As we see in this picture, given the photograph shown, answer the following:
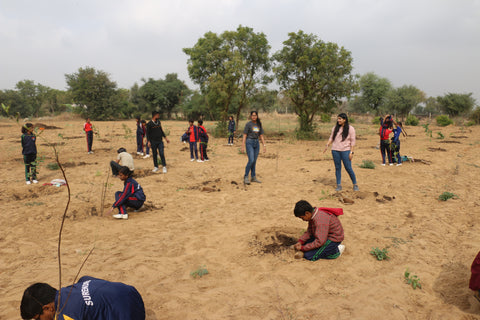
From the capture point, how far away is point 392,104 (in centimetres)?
3838

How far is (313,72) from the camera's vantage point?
1655 centimetres

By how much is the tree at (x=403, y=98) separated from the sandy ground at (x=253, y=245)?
33.7m

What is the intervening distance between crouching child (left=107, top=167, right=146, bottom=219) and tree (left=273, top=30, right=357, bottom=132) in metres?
13.4

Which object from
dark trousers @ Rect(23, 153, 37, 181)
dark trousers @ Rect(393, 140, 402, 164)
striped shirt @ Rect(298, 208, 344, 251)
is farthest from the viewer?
dark trousers @ Rect(393, 140, 402, 164)

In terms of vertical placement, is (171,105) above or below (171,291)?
above

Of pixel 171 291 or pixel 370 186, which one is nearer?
pixel 171 291

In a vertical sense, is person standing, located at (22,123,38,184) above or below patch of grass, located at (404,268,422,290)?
above

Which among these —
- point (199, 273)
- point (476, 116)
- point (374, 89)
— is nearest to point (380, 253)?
point (199, 273)

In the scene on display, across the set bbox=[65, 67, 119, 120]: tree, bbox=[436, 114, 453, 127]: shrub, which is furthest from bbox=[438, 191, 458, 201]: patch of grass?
bbox=[65, 67, 119, 120]: tree

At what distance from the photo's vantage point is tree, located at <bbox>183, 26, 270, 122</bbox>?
17406mm

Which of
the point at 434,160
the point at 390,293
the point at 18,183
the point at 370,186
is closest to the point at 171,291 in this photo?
the point at 390,293

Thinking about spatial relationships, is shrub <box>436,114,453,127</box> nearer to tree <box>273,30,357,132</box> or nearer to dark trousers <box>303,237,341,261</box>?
tree <box>273,30,357,132</box>

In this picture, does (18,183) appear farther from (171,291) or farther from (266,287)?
(266,287)

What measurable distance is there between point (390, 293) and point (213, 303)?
6.05ft
